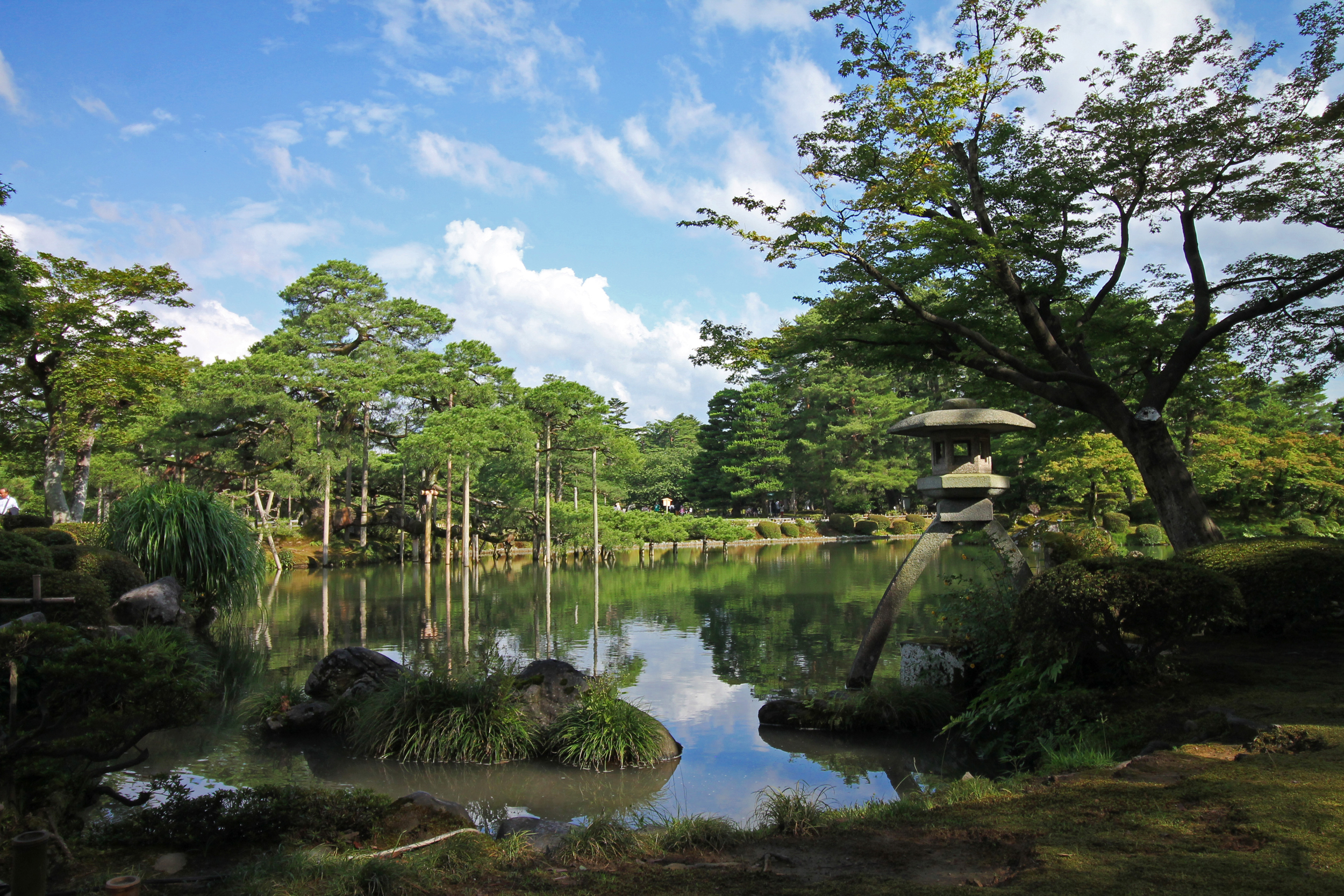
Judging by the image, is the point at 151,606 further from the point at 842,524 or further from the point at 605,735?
the point at 842,524

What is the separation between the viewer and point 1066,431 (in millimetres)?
10820

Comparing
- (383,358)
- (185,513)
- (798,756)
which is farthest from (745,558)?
(798,756)

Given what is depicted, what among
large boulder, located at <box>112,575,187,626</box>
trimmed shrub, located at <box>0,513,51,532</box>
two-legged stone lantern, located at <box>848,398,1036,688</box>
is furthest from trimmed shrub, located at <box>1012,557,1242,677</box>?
trimmed shrub, located at <box>0,513,51,532</box>

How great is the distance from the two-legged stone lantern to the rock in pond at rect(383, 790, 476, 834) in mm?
4315

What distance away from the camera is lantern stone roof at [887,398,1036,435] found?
745 centimetres

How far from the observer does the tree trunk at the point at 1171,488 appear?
8406mm

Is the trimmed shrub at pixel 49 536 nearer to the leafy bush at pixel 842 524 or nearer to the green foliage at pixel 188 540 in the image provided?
the green foliage at pixel 188 540

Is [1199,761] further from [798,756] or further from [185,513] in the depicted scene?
[185,513]

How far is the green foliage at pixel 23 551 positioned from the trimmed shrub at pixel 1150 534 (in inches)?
926

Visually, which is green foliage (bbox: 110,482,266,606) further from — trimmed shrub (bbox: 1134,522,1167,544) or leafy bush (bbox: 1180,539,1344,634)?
trimmed shrub (bbox: 1134,522,1167,544)

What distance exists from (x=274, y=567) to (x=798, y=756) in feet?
69.1

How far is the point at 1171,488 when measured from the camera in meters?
8.50

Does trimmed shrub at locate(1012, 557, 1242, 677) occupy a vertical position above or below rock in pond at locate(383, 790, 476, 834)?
above

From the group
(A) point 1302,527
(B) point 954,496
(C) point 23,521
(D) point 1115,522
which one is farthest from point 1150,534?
(C) point 23,521
